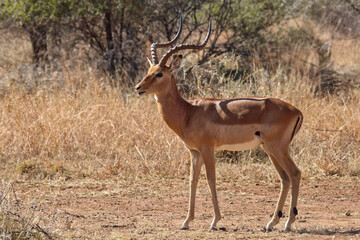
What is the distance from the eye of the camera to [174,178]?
8.76 meters

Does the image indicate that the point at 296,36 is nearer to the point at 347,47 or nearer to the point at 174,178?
the point at 347,47

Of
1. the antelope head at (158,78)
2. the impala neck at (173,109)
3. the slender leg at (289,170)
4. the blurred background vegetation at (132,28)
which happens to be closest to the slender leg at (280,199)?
the slender leg at (289,170)

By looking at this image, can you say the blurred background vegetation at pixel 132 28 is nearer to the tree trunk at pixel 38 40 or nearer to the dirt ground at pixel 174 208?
the tree trunk at pixel 38 40

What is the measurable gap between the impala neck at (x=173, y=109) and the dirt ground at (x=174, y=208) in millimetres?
1092

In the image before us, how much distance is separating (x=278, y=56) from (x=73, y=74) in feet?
18.8

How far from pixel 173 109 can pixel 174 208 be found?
1462mm

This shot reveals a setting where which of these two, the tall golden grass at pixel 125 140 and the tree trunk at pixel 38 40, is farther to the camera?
the tree trunk at pixel 38 40

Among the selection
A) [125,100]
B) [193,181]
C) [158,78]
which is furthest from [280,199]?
[125,100]

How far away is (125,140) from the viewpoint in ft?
32.1

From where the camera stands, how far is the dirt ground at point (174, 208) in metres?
5.91

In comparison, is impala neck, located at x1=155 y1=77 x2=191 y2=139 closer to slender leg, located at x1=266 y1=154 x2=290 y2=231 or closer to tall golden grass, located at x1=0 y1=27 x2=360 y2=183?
slender leg, located at x1=266 y1=154 x2=290 y2=231

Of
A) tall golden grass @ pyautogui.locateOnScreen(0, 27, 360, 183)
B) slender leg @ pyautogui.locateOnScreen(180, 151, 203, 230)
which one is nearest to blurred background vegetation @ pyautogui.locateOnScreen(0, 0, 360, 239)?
tall golden grass @ pyautogui.locateOnScreen(0, 27, 360, 183)

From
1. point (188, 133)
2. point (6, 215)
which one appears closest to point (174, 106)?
point (188, 133)

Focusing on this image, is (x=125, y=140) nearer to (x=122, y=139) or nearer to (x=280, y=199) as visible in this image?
(x=122, y=139)
